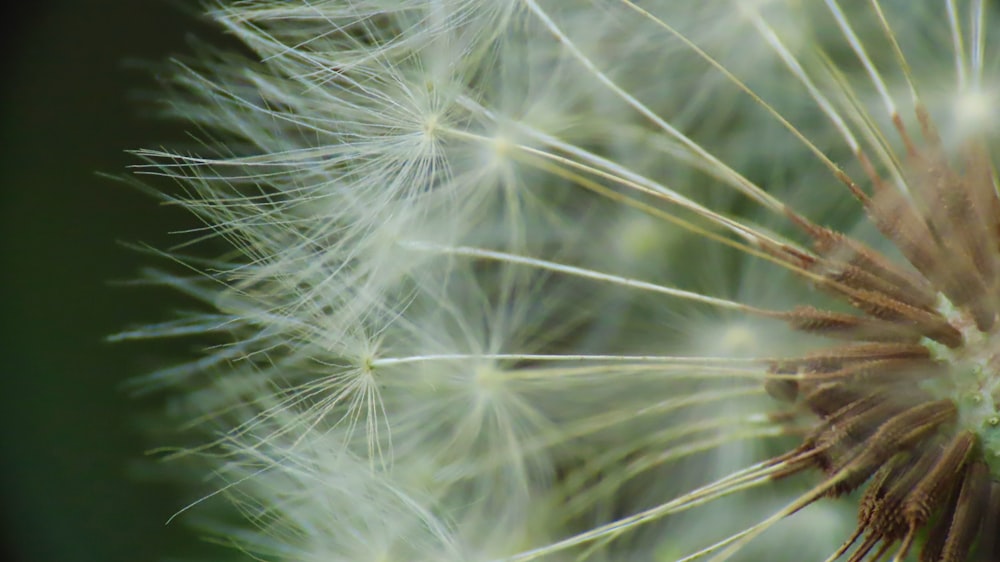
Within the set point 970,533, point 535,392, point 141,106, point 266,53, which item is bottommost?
point 970,533

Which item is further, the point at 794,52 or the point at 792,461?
the point at 794,52

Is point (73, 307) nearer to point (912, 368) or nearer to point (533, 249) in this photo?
point (533, 249)

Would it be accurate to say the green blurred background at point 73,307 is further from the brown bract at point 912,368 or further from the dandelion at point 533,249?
the brown bract at point 912,368

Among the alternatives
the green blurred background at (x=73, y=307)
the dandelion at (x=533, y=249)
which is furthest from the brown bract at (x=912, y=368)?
the green blurred background at (x=73, y=307)

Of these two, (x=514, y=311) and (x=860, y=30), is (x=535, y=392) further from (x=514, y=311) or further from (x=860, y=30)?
(x=860, y=30)

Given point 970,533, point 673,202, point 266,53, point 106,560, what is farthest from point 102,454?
point 970,533

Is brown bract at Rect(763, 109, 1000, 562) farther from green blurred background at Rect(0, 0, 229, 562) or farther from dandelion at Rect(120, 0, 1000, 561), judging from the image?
green blurred background at Rect(0, 0, 229, 562)
